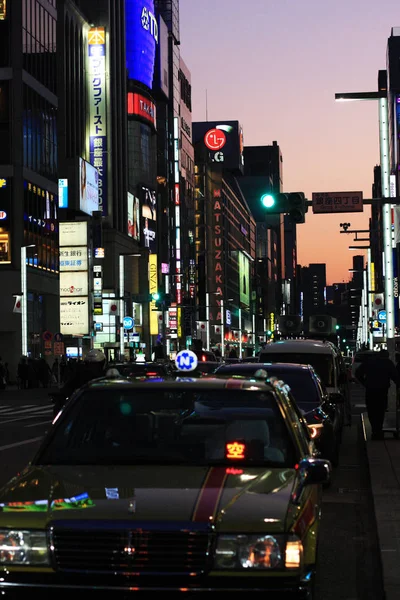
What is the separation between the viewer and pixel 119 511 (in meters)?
5.42

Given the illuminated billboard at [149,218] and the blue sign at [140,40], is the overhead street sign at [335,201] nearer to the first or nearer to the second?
the illuminated billboard at [149,218]

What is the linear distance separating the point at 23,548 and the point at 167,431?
1705 mm

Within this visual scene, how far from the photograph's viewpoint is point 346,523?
1142cm

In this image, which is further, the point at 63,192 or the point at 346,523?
the point at 63,192

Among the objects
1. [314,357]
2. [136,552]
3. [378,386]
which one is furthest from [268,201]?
[136,552]

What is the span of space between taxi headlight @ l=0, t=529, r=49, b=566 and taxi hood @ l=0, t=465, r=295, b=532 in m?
0.04

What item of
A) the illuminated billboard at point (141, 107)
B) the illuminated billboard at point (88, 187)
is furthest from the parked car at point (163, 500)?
the illuminated billboard at point (141, 107)

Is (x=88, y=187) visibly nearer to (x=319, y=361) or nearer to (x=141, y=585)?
(x=319, y=361)

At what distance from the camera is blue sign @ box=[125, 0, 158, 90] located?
124500 mm

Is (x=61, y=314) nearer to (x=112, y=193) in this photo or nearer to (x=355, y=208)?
(x=112, y=193)

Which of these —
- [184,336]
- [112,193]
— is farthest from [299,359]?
[184,336]

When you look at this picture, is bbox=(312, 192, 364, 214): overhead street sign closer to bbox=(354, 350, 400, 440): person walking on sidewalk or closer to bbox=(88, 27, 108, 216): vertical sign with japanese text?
bbox=(354, 350, 400, 440): person walking on sidewalk

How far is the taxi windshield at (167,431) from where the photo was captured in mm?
6617

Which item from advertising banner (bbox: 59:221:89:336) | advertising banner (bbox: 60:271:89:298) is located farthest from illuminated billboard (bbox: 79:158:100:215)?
advertising banner (bbox: 60:271:89:298)
